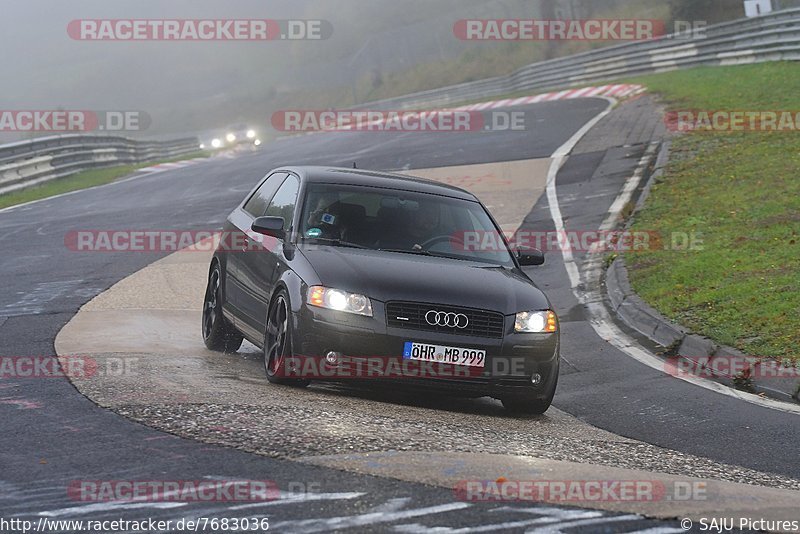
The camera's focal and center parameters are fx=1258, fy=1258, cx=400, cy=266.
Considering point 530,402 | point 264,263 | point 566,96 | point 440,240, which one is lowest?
point 530,402

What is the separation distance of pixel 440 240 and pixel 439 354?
1.54 m

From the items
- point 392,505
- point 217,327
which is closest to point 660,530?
point 392,505

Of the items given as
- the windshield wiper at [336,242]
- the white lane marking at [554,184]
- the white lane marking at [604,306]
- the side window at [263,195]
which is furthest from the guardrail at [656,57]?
the windshield wiper at [336,242]

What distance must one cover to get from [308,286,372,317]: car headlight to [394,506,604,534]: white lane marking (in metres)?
3.22

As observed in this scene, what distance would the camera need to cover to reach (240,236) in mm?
10695

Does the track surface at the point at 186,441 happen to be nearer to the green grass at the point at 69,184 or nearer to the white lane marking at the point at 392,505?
the white lane marking at the point at 392,505

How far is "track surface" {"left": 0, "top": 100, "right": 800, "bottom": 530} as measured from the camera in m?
5.41

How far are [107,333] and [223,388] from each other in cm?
324

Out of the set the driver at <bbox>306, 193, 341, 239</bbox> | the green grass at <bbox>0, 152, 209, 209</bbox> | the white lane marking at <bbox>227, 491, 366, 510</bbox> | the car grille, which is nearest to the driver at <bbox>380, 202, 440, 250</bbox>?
the driver at <bbox>306, 193, 341, 239</bbox>

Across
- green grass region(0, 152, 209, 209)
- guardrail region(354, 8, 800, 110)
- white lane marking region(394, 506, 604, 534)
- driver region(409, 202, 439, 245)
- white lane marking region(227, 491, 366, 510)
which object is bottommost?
white lane marking region(394, 506, 604, 534)

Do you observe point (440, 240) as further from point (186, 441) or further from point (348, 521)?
point (348, 521)

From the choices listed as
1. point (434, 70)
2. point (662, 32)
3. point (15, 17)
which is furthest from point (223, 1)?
point (662, 32)

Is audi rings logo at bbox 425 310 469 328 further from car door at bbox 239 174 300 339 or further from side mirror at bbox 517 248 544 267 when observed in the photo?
side mirror at bbox 517 248 544 267

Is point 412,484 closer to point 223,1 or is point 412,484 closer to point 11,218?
point 11,218
